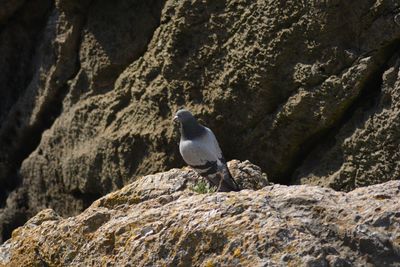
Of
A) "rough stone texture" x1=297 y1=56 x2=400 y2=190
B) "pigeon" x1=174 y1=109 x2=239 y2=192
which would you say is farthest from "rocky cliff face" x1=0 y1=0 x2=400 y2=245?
"pigeon" x1=174 y1=109 x2=239 y2=192

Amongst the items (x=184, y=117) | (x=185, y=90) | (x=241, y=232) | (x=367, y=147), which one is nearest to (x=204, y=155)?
(x=184, y=117)

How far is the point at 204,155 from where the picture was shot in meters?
7.12

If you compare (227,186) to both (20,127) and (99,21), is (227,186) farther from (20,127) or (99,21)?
(20,127)

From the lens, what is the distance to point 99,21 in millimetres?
10766

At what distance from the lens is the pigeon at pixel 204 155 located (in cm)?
662

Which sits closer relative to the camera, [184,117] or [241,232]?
[241,232]

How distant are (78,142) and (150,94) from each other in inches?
→ 57.4

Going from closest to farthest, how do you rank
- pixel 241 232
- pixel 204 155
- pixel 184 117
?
pixel 241 232
pixel 204 155
pixel 184 117

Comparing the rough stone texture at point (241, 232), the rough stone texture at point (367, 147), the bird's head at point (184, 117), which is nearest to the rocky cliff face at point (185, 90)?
the rough stone texture at point (367, 147)

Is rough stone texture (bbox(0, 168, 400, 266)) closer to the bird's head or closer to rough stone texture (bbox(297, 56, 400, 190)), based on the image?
the bird's head

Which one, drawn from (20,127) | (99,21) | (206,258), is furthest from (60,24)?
(206,258)

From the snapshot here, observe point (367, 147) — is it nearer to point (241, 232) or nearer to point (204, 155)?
point (204, 155)

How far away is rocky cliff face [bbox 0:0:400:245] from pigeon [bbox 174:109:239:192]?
1672 millimetres

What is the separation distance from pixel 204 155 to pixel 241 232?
239 cm
